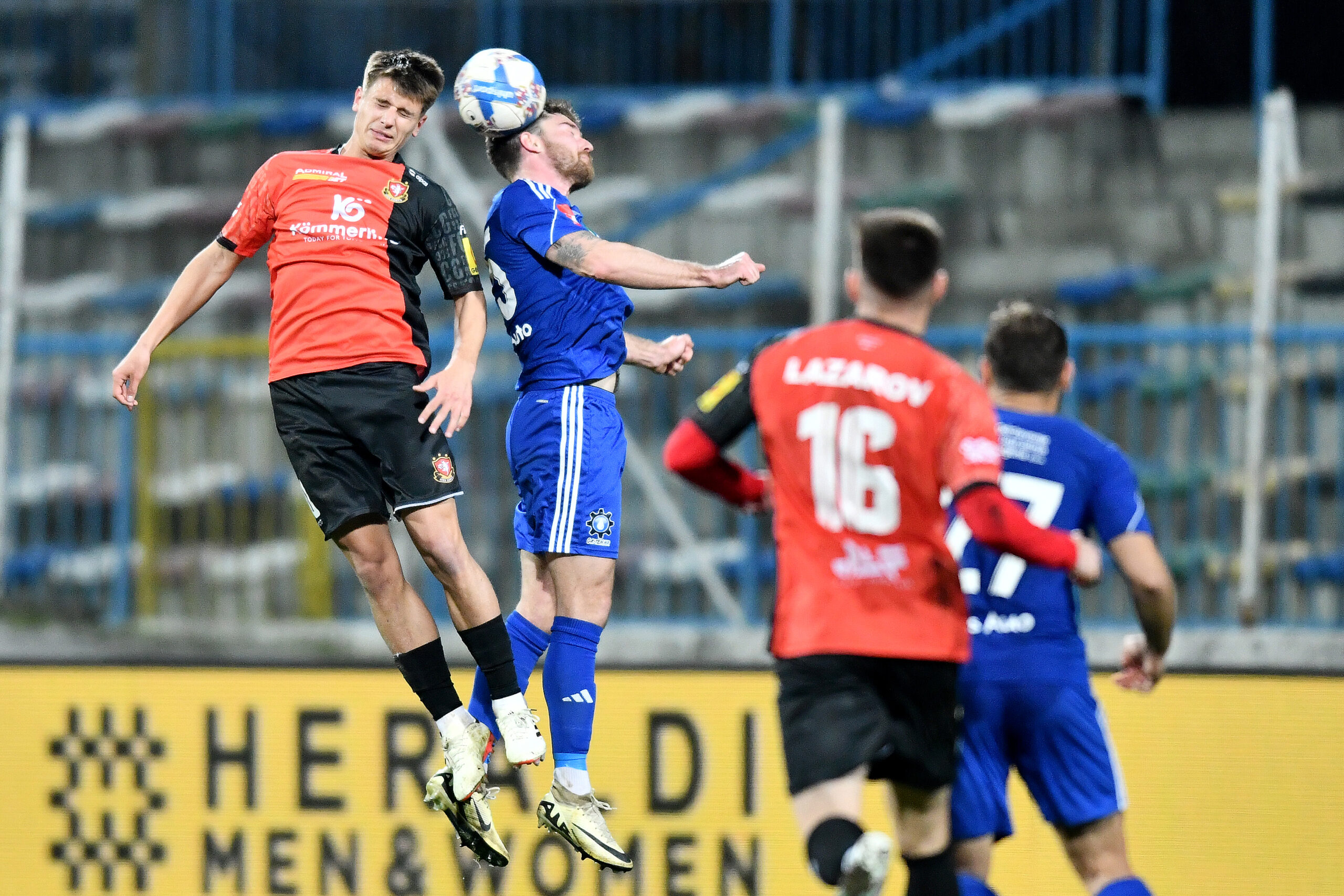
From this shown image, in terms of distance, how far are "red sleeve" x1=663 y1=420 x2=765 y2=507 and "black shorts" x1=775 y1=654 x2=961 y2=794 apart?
0.51 m

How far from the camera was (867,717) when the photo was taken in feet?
14.2

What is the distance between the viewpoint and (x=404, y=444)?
5.49 meters

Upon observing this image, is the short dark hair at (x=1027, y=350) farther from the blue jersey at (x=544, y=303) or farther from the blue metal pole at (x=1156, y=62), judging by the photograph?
the blue metal pole at (x=1156, y=62)

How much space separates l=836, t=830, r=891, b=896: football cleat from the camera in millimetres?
4137

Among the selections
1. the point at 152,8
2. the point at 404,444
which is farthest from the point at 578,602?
the point at 152,8

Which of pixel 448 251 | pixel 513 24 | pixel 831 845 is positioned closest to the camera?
pixel 831 845

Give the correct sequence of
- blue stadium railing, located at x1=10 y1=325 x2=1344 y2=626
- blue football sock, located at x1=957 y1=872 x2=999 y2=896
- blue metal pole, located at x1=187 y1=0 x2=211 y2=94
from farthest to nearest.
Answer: blue metal pole, located at x1=187 y1=0 x2=211 y2=94
blue stadium railing, located at x1=10 y1=325 x2=1344 y2=626
blue football sock, located at x1=957 y1=872 x2=999 y2=896

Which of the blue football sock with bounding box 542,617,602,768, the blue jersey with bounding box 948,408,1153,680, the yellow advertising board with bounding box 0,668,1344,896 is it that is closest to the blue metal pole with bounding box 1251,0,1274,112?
the yellow advertising board with bounding box 0,668,1344,896

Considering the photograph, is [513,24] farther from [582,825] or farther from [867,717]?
[867,717]

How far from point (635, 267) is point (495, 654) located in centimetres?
139

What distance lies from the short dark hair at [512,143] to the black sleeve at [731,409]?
63.8 inches

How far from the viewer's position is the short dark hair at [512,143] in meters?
5.73

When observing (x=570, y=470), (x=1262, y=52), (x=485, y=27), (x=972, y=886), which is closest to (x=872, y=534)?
(x=972, y=886)

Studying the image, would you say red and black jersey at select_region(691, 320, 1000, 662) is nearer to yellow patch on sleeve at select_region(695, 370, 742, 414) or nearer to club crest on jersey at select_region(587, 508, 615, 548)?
yellow patch on sleeve at select_region(695, 370, 742, 414)
